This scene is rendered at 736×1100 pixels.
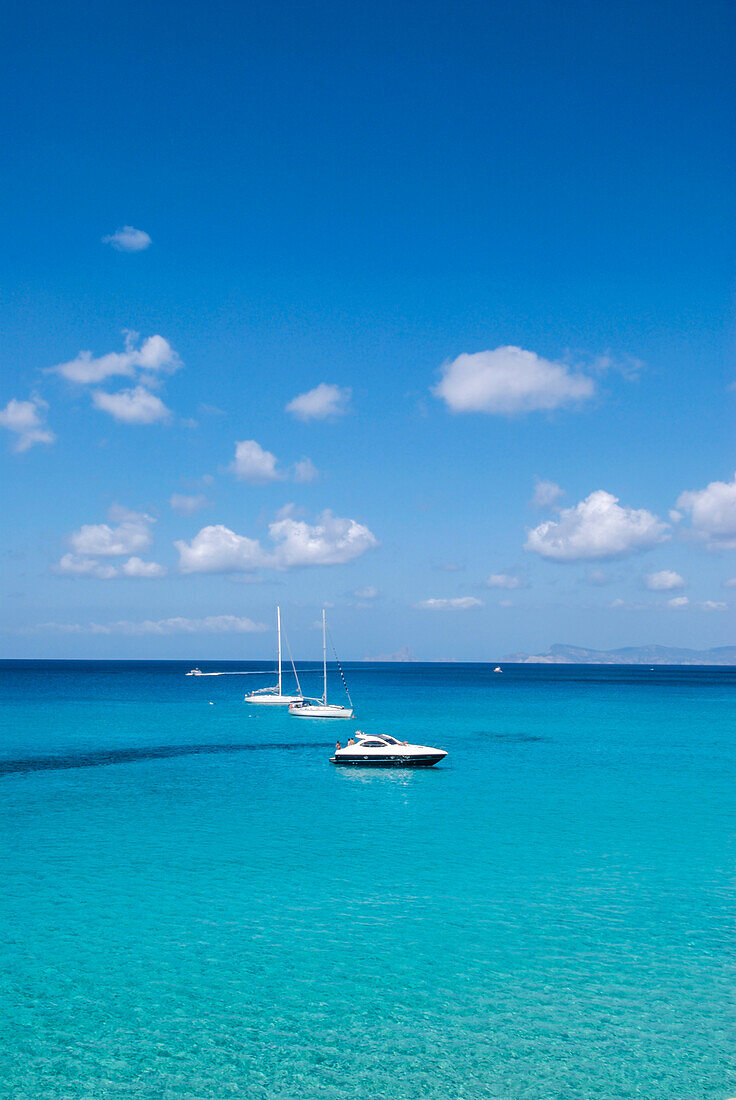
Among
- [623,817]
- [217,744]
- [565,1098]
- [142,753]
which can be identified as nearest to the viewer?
[565,1098]

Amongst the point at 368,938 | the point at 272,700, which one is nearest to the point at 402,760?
the point at 368,938

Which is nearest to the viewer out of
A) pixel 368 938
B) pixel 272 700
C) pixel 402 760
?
pixel 368 938

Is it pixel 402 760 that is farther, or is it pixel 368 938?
pixel 402 760

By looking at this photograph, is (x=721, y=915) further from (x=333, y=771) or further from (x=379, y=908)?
(x=333, y=771)

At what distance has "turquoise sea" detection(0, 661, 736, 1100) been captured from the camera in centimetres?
1888

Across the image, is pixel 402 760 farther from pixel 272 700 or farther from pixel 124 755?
pixel 272 700

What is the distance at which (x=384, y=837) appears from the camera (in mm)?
41594

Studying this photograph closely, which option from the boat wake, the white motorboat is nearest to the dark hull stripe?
the white motorboat

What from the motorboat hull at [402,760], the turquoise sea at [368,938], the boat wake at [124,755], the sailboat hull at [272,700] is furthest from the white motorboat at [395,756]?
the sailboat hull at [272,700]

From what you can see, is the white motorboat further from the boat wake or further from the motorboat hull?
the boat wake

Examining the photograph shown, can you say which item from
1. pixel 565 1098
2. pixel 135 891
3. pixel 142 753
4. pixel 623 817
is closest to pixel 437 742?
pixel 142 753

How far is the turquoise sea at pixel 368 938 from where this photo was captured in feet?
61.9

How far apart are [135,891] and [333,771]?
34.4 m

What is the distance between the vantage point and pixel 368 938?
2680 centimetres
